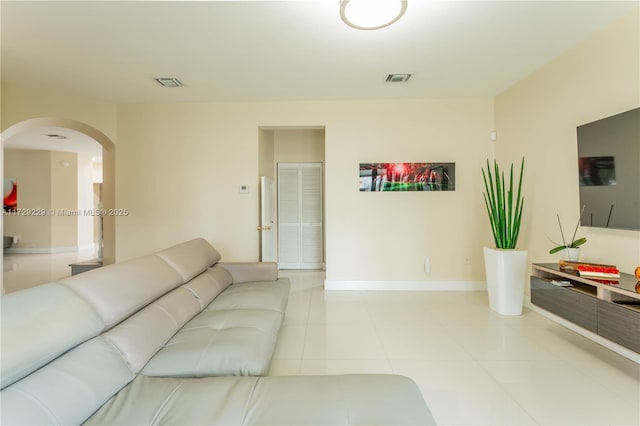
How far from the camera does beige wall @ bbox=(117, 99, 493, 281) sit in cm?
412

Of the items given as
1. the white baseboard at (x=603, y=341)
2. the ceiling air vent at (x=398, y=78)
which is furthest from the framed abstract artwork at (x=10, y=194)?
the white baseboard at (x=603, y=341)

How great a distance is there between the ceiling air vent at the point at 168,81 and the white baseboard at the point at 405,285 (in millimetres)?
3330

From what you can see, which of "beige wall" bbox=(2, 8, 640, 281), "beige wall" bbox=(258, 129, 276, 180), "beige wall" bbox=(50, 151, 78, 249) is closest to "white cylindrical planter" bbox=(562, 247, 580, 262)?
"beige wall" bbox=(2, 8, 640, 281)

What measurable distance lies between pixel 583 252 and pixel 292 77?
11.6ft

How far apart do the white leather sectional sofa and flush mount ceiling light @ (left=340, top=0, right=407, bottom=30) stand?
2.28 meters

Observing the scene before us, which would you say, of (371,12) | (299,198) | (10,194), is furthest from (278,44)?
(10,194)

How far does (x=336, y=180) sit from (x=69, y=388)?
3555 millimetres

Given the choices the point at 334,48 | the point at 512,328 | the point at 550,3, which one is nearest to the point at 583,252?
the point at 512,328

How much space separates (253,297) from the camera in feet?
8.00

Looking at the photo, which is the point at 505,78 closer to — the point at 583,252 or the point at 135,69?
the point at 583,252

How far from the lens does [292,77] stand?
11.0 ft

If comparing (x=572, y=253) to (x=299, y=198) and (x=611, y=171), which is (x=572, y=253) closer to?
(x=611, y=171)

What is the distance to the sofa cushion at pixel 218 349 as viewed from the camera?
4.75ft

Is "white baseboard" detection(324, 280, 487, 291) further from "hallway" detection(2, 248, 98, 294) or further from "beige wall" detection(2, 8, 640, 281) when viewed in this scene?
"hallway" detection(2, 248, 98, 294)
